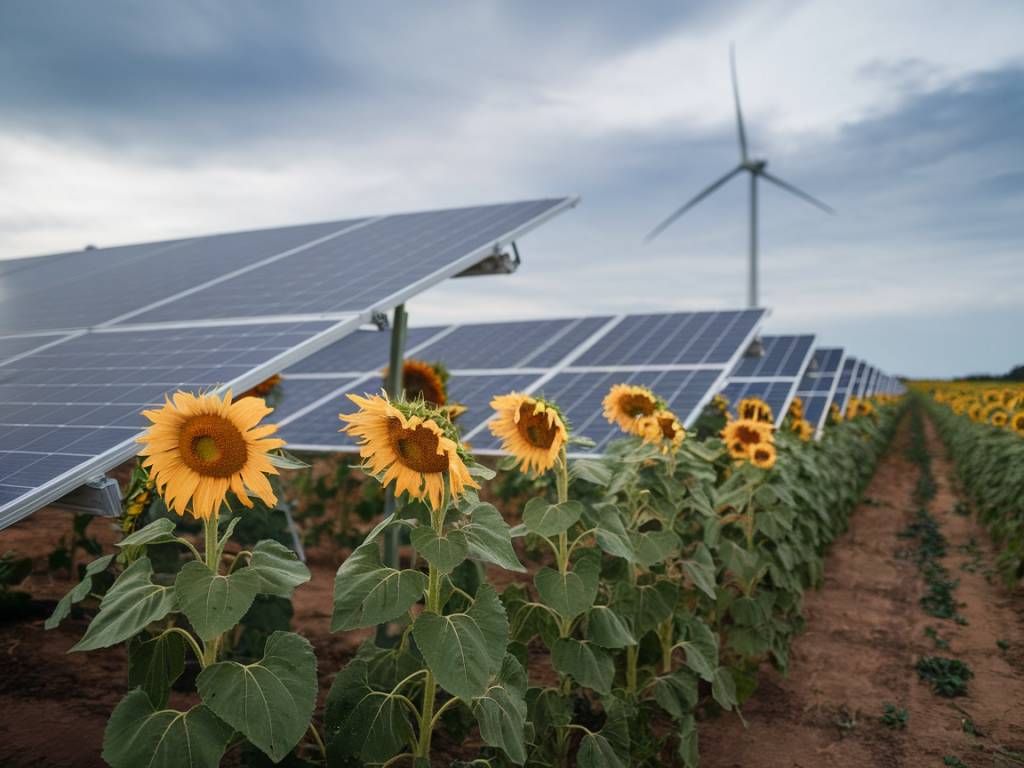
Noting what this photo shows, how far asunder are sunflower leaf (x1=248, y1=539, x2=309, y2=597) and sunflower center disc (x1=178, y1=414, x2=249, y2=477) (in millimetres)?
350

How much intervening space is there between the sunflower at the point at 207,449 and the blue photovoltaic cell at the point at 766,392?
9.23 meters

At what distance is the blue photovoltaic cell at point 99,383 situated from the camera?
3.73 metres

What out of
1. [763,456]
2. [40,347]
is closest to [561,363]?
[763,456]

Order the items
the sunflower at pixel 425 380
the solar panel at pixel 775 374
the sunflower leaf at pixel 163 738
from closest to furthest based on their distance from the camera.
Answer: the sunflower leaf at pixel 163 738
the sunflower at pixel 425 380
the solar panel at pixel 775 374

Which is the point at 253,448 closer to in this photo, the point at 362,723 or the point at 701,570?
the point at 362,723

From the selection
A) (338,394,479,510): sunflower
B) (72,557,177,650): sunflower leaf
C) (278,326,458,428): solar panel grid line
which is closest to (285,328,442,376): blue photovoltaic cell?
(278,326,458,428): solar panel grid line

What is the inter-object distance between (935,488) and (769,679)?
1403 centimetres

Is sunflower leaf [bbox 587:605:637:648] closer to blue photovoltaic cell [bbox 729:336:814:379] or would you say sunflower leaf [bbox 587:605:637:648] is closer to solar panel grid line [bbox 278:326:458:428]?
solar panel grid line [bbox 278:326:458:428]

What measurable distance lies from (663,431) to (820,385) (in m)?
16.6

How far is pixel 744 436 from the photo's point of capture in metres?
6.28

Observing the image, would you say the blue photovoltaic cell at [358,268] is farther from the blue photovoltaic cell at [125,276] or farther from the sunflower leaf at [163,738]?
the sunflower leaf at [163,738]

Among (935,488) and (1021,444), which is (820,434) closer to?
(1021,444)

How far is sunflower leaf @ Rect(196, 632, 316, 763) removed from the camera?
2.49 metres

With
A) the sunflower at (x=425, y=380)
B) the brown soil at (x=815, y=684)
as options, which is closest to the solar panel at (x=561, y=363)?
the sunflower at (x=425, y=380)
